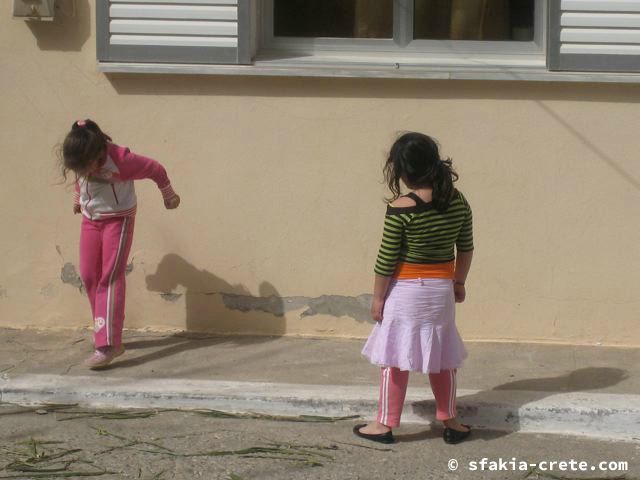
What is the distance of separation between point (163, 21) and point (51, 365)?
2.10 m

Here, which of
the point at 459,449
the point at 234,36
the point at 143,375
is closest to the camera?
the point at 459,449

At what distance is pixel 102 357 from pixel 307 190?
5.07ft

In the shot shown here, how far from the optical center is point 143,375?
5.91 m

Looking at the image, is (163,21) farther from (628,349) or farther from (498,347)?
(628,349)

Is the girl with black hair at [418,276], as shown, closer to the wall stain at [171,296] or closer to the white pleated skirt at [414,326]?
the white pleated skirt at [414,326]

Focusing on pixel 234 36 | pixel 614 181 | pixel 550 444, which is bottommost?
pixel 550 444

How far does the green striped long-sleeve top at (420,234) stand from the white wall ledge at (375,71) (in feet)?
4.91

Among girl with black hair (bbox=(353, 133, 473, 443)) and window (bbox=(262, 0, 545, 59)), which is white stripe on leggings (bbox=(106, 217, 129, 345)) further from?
girl with black hair (bbox=(353, 133, 473, 443))

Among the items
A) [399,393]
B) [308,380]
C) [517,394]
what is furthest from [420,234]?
[308,380]

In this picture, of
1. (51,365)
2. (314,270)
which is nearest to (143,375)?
(51,365)

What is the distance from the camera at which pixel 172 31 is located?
20.8 ft

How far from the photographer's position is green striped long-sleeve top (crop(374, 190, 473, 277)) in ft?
15.8

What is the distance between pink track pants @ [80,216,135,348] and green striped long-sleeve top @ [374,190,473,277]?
1.80m

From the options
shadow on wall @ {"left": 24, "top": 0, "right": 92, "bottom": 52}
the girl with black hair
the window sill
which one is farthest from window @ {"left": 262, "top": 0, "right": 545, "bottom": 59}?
the girl with black hair
